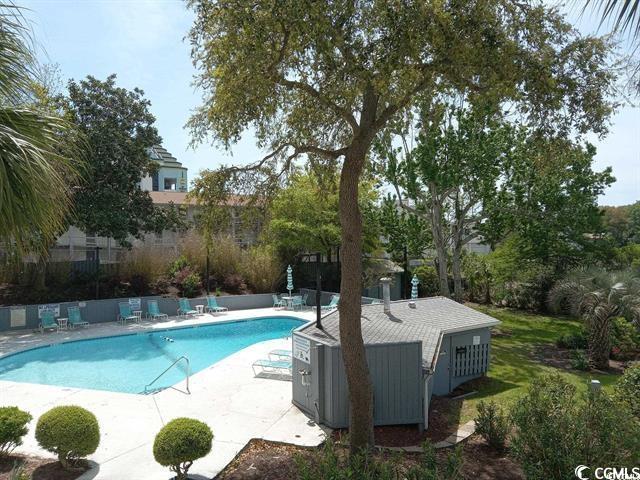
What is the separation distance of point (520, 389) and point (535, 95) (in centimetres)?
647

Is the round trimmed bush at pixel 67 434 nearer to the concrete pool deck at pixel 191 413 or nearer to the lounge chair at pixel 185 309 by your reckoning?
the concrete pool deck at pixel 191 413

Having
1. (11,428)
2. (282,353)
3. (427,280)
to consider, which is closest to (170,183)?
(427,280)

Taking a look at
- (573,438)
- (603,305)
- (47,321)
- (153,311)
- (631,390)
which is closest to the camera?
(573,438)

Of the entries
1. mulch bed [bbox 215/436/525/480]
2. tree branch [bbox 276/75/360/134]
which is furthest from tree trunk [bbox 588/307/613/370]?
tree branch [bbox 276/75/360/134]

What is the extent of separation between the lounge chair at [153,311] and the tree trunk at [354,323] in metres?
15.0

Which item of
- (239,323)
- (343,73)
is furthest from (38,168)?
(239,323)

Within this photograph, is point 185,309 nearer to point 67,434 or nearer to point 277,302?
point 277,302

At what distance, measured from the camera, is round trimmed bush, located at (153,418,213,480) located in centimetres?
543

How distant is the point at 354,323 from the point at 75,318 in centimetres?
1477

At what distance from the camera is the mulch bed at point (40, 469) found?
19.3ft

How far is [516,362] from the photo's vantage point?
41.6 ft

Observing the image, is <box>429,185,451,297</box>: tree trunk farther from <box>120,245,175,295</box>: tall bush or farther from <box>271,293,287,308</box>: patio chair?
<box>120,245,175,295</box>: tall bush

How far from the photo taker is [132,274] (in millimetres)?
21281

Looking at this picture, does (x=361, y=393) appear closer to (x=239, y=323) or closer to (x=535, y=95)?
(x=535, y=95)
